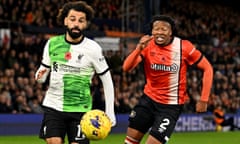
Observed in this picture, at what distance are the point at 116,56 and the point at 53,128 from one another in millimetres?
16870

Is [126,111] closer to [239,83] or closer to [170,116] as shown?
[239,83]

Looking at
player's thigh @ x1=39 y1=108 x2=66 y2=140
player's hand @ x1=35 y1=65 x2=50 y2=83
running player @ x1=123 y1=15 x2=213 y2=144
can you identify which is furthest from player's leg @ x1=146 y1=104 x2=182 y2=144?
player's hand @ x1=35 y1=65 x2=50 y2=83

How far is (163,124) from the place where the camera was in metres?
9.75

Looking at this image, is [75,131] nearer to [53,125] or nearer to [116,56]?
[53,125]

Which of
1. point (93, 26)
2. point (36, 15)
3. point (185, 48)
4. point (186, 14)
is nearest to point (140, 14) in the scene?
point (93, 26)

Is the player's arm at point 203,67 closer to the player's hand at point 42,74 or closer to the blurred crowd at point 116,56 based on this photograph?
the player's hand at point 42,74

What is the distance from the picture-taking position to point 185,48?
998cm

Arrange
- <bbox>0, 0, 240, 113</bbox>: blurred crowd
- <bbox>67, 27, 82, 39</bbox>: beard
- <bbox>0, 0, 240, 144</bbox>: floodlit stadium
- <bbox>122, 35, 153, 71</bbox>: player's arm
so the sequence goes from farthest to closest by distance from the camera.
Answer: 1. <bbox>0, 0, 240, 113</bbox>: blurred crowd
2. <bbox>0, 0, 240, 144</bbox>: floodlit stadium
3. <bbox>122, 35, 153, 71</bbox>: player's arm
4. <bbox>67, 27, 82, 39</bbox>: beard

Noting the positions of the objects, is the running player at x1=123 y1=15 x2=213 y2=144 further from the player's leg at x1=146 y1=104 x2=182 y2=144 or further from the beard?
the beard

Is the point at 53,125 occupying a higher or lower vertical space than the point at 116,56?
higher

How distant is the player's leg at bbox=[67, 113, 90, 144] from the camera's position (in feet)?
27.2

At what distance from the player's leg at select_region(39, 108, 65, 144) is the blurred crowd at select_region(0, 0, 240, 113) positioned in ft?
41.9

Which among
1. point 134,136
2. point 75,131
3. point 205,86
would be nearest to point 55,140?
point 75,131

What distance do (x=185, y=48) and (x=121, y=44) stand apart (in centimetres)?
1607
